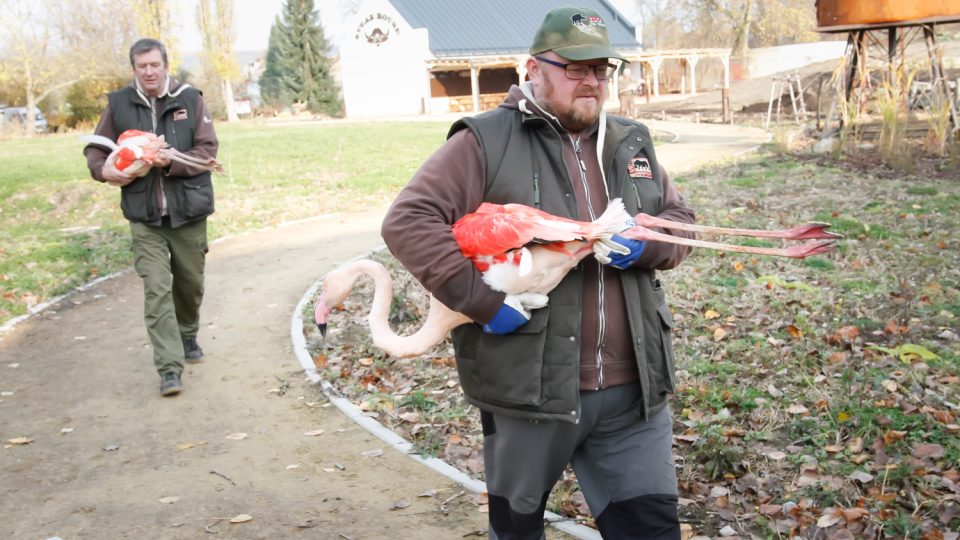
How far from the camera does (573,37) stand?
313 cm

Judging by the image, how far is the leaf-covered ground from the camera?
4465mm

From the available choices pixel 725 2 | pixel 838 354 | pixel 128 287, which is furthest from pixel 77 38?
pixel 838 354

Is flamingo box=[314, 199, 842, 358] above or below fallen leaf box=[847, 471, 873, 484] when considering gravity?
above

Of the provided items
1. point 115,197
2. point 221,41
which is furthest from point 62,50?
point 115,197

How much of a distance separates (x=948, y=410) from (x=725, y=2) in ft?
172

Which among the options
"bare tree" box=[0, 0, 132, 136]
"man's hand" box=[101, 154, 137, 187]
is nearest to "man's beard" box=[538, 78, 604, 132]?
"man's hand" box=[101, 154, 137, 187]

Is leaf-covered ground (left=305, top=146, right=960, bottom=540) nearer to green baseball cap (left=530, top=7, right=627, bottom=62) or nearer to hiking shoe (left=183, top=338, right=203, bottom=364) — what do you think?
hiking shoe (left=183, top=338, right=203, bottom=364)

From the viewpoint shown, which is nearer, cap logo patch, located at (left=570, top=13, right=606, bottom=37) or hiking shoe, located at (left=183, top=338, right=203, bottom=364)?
cap logo patch, located at (left=570, top=13, right=606, bottom=37)

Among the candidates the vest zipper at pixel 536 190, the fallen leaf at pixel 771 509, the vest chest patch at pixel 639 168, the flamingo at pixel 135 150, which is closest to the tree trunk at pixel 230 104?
the flamingo at pixel 135 150

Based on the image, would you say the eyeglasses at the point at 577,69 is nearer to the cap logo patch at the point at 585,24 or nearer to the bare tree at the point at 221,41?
the cap logo patch at the point at 585,24

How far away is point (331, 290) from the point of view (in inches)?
147

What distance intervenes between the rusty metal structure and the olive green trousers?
13.0m

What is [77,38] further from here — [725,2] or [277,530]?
[277,530]

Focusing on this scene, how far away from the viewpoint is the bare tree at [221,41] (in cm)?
4966
